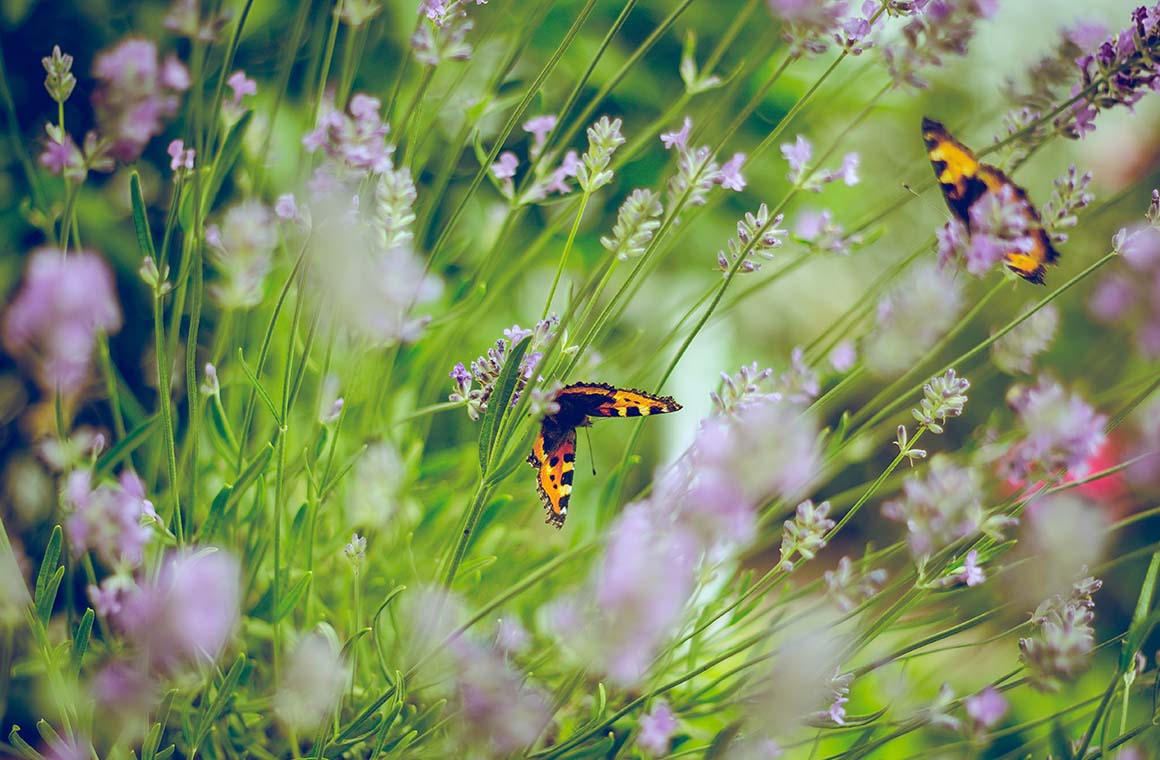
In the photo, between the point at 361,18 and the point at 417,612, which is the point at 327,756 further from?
the point at 361,18

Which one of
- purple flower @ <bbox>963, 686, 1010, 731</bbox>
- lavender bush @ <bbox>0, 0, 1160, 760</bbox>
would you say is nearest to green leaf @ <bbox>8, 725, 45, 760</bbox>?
lavender bush @ <bbox>0, 0, 1160, 760</bbox>

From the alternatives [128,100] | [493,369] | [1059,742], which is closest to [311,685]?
[493,369]

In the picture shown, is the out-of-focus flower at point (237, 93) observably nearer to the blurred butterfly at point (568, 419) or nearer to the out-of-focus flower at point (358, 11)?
the out-of-focus flower at point (358, 11)

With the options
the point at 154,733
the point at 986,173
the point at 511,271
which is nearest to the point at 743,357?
the point at 511,271

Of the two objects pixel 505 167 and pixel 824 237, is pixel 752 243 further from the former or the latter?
pixel 505 167

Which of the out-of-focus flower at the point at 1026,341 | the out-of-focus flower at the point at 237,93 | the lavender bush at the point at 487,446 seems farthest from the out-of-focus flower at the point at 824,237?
the out-of-focus flower at the point at 237,93

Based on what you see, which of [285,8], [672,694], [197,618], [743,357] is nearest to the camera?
[197,618]

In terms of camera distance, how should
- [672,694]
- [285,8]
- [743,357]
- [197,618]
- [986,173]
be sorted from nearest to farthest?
[197,618], [986,173], [672,694], [285,8], [743,357]
